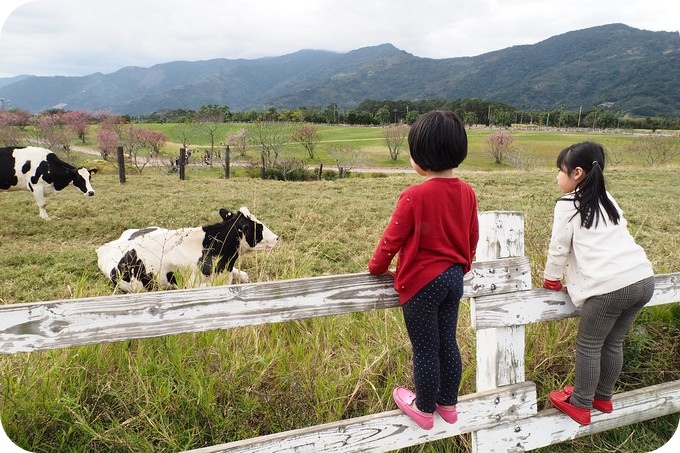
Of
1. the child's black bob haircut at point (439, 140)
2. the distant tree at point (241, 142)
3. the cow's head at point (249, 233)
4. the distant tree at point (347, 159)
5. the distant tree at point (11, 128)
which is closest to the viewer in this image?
the child's black bob haircut at point (439, 140)

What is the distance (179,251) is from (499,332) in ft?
11.4

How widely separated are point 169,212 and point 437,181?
9779mm

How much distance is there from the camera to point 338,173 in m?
34.5

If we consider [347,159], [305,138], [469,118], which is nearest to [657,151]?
[347,159]

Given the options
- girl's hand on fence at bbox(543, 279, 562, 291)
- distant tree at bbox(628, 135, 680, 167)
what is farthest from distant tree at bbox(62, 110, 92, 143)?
distant tree at bbox(628, 135, 680, 167)

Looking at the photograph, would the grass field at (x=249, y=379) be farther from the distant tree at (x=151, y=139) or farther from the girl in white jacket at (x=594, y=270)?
the distant tree at (x=151, y=139)

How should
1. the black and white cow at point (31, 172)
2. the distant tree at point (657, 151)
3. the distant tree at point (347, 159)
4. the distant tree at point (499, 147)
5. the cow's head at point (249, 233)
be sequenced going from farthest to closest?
the distant tree at point (499, 147) → the distant tree at point (347, 159) → the distant tree at point (657, 151) → the black and white cow at point (31, 172) → the cow's head at point (249, 233)

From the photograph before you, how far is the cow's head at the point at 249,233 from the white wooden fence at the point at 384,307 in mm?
3140

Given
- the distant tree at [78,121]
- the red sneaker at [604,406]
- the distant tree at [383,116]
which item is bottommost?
the red sneaker at [604,406]

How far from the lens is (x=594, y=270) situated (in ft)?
6.77

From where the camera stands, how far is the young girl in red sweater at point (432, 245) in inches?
68.4

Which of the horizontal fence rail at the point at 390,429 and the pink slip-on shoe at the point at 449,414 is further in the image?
the pink slip-on shoe at the point at 449,414

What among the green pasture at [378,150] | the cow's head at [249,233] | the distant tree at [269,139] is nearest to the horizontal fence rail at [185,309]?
the cow's head at [249,233]

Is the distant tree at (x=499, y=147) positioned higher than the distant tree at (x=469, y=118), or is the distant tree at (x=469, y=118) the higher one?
the distant tree at (x=469, y=118)
